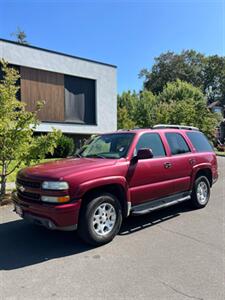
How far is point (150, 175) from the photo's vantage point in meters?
5.84

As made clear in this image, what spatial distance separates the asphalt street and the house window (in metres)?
12.6

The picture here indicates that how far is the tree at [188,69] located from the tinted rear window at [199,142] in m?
57.0

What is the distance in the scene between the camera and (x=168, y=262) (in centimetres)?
435

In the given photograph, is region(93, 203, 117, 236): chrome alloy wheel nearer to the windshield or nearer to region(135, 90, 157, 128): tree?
the windshield

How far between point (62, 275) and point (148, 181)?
246 centimetres

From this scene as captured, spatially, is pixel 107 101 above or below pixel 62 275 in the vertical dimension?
above

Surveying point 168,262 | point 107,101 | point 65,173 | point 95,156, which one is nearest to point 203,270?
point 168,262

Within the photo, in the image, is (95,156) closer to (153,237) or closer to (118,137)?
(118,137)

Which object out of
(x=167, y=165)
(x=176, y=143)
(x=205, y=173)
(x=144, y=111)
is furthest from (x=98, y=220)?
(x=144, y=111)

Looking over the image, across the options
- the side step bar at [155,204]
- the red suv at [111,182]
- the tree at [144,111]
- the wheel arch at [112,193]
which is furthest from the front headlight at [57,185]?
the tree at [144,111]

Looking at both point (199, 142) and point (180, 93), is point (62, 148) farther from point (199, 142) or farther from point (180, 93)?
point (180, 93)

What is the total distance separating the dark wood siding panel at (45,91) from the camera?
1625 centimetres

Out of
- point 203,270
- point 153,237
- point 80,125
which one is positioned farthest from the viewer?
point 80,125

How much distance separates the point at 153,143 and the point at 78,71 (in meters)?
13.5
